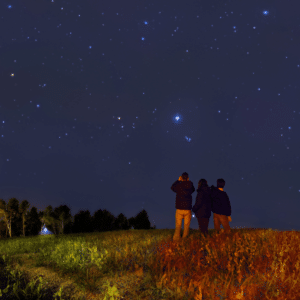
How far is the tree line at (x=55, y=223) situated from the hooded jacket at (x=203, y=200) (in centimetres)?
3078

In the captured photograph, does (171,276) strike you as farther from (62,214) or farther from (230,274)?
(62,214)

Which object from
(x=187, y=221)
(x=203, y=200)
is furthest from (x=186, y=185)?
(x=187, y=221)

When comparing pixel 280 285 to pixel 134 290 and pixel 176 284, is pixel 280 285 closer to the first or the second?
pixel 176 284

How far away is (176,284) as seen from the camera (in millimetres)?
3549

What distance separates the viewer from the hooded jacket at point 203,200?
8078mm

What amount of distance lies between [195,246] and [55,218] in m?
33.9

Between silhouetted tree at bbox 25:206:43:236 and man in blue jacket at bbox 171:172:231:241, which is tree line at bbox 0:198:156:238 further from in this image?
man in blue jacket at bbox 171:172:231:241

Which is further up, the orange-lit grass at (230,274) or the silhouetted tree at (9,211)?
the orange-lit grass at (230,274)

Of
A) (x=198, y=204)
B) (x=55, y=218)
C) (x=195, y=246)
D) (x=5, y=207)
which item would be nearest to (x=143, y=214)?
(x=55, y=218)

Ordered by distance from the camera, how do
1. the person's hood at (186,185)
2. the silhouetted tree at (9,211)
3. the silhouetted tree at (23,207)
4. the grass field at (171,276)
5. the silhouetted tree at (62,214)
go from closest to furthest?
the grass field at (171,276)
the person's hood at (186,185)
the silhouetted tree at (62,214)
the silhouetted tree at (9,211)
the silhouetted tree at (23,207)

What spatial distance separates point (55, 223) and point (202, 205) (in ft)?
108

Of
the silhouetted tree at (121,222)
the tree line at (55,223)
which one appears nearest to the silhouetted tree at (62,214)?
the tree line at (55,223)

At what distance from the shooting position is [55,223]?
3488cm

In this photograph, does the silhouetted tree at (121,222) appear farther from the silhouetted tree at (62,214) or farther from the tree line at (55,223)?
the silhouetted tree at (62,214)
